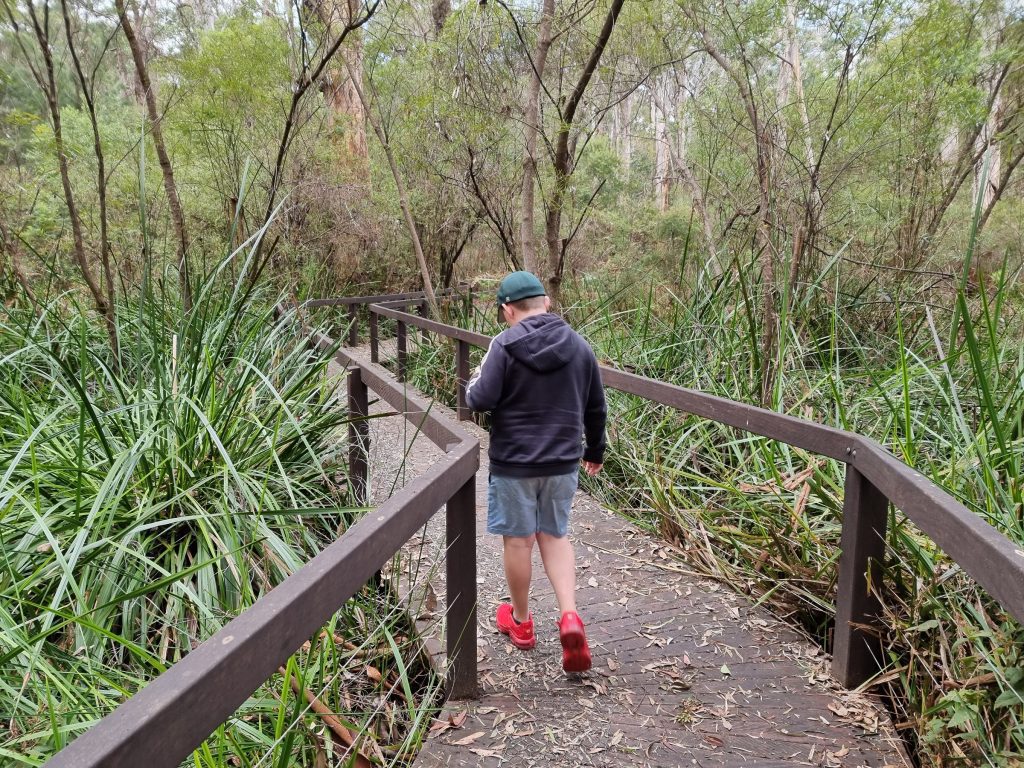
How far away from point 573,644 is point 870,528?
1.15 m

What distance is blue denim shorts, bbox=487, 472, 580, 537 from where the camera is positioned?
8.75 ft

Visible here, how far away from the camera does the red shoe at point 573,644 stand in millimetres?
2527

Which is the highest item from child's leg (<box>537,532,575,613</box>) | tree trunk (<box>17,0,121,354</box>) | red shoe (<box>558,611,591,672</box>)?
tree trunk (<box>17,0,121,354</box>)

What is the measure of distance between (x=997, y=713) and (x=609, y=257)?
14552 millimetres

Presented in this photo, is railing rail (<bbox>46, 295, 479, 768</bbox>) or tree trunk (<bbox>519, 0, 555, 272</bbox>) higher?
tree trunk (<bbox>519, 0, 555, 272</bbox>)

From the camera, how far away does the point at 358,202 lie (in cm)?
1180

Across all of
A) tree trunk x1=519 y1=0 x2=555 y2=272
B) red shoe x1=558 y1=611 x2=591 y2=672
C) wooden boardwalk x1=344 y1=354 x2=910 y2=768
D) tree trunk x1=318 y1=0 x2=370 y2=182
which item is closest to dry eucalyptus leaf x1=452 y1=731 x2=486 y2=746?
wooden boardwalk x1=344 y1=354 x2=910 y2=768

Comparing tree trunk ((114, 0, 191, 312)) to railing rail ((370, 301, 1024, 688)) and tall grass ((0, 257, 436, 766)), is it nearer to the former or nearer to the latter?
tall grass ((0, 257, 436, 766))

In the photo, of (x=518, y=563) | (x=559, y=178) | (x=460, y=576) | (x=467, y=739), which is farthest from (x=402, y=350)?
(x=467, y=739)

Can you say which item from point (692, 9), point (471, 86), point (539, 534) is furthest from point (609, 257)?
point (539, 534)

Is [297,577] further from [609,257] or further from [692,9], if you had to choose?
[609,257]

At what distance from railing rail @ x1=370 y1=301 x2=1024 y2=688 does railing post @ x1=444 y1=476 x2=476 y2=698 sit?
138 centimetres

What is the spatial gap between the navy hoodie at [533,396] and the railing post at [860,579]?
1033 millimetres

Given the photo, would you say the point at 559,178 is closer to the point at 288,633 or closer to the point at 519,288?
the point at 519,288
